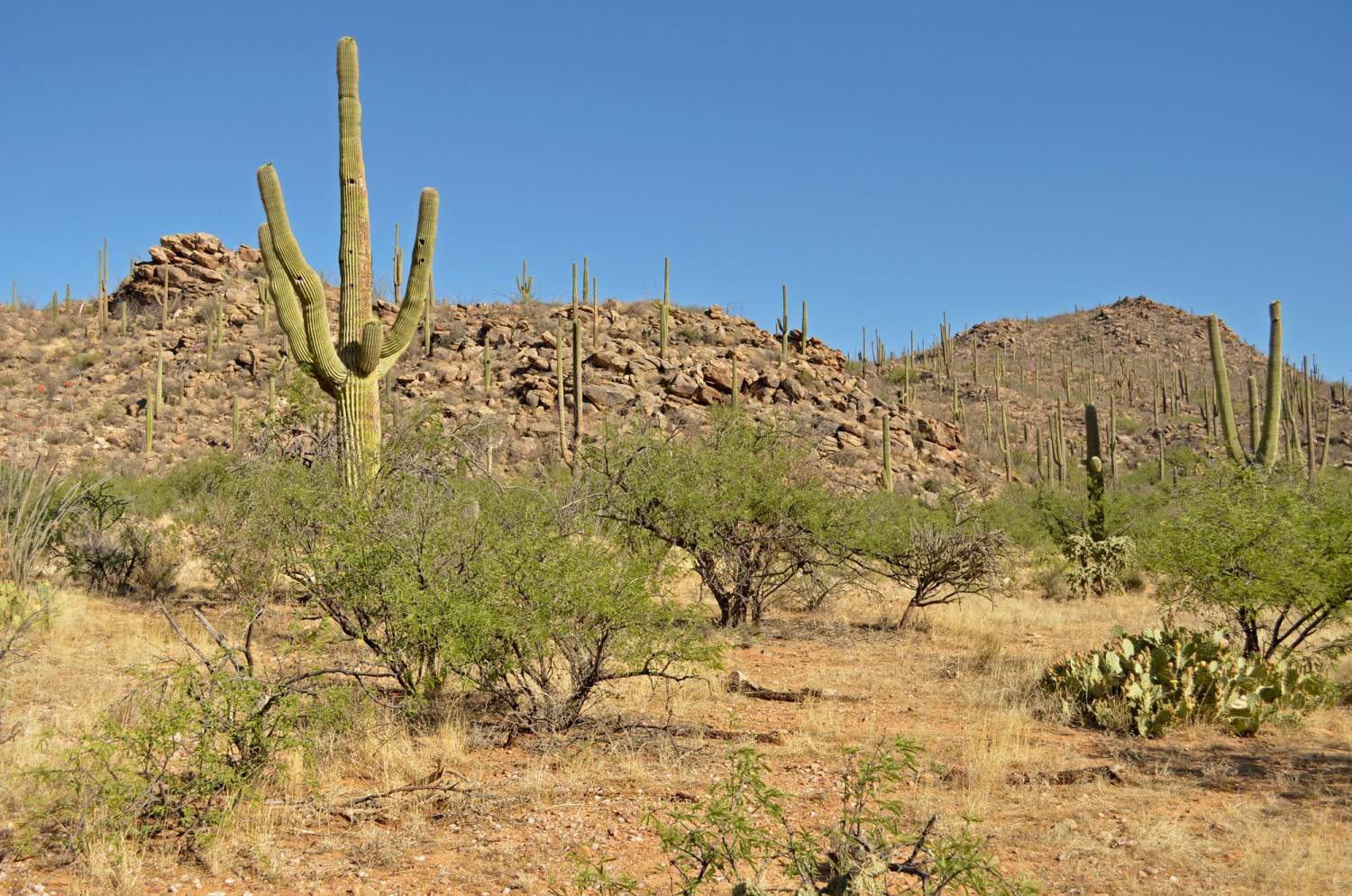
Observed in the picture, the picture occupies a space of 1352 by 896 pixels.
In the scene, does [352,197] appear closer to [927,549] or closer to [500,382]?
[927,549]

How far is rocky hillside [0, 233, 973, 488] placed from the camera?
96.5ft

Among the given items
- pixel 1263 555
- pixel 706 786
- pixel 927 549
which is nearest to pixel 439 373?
pixel 927 549

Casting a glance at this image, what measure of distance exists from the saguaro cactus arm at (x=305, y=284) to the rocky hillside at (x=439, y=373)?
50.8 ft

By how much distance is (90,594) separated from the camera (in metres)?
12.4

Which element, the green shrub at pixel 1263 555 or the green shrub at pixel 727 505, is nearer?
the green shrub at pixel 1263 555

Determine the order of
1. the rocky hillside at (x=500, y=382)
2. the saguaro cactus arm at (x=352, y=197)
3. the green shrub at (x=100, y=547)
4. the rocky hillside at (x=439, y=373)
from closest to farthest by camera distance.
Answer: the saguaro cactus arm at (x=352, y=197)
the green shrub at (x=100, y=547)
the rocky hillside at (x=439, y=373)
the rocky hillside at (x=500, y=382)

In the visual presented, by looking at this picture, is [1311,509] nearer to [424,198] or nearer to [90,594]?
[424,198]

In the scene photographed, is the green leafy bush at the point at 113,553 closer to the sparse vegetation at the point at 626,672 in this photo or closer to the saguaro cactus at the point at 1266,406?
the sparse vegetation at the point at 626,672

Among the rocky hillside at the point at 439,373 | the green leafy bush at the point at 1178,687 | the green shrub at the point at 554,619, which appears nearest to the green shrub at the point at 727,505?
the green shrub at the point at 554,619

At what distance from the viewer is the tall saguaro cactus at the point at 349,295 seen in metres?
11.2

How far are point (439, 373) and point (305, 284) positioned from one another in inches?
862

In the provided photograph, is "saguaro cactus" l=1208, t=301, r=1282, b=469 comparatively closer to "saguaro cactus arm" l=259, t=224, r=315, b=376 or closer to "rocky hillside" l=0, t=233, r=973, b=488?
"rocky hillside" l=0, t=233, r=973, b=488

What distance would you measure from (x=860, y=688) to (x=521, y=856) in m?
4.87

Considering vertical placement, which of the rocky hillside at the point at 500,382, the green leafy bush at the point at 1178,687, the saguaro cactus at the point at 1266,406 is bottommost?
the green leafy bush at the point at 1178,687
